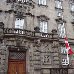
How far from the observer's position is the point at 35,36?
20.7m

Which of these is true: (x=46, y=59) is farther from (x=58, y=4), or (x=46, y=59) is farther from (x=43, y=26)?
(x=58, y=4)

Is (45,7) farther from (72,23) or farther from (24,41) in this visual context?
(24,41)

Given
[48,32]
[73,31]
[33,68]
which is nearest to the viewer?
[33,68]

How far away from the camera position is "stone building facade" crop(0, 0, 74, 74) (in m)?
20.0

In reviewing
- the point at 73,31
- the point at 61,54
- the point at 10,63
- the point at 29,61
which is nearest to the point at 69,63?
the point at 61,54

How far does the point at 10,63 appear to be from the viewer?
20.2 metres

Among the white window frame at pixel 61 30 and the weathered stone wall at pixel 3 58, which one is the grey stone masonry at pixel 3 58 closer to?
the weathered stone wall at pixel 3 58

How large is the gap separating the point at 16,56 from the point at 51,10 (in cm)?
842

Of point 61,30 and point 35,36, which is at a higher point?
point 61,30

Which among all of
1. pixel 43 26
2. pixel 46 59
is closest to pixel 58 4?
pixel 43 26

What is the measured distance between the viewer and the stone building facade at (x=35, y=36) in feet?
65.5

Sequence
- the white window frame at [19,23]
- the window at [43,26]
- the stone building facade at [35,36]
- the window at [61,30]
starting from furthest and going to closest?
the window at [61,30], the window at [43,26], the white window frame at [19,23], the stone building facade at [35,36]

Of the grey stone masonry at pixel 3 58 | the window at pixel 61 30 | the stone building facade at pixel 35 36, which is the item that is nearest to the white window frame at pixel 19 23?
the stone building facade at pixel 35 36

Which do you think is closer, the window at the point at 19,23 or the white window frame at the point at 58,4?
the window at the point at 19,23
